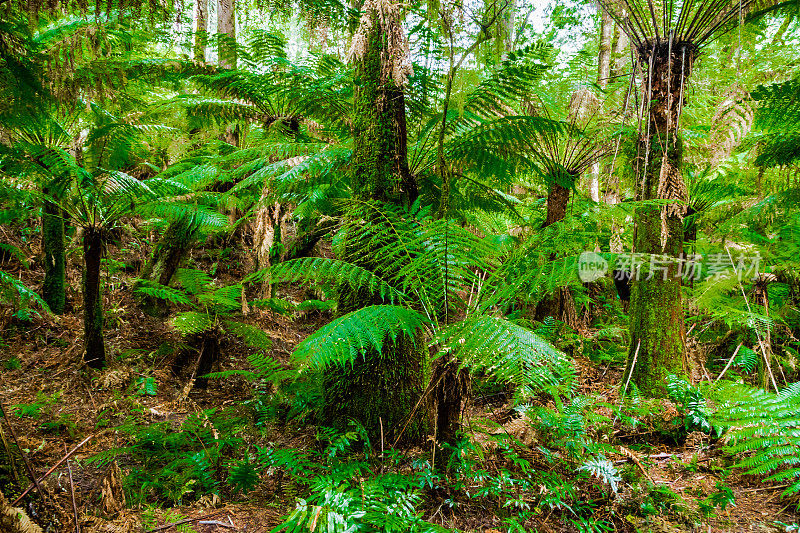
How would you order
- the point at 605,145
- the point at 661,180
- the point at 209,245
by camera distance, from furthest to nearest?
1. the point at 209,245
2. the point at 605,145
3. the point at 661,180

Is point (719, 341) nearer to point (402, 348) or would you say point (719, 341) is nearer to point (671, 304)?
point (671, 304)

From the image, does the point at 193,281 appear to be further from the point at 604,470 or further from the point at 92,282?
the point at 604,470

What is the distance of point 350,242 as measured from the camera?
2.21 m

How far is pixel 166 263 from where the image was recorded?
440 cm

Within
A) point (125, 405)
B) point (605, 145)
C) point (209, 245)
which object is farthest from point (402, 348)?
point (209, 245)

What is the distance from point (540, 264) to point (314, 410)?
62.7 inches

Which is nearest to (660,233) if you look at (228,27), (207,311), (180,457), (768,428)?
(768,428)

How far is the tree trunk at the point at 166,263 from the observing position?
14.3ft

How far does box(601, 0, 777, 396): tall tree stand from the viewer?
2477mm

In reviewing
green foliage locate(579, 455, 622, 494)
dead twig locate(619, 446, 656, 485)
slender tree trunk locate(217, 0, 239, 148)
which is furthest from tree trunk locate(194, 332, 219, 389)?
dead twig locate(619, 446, 656, 485)

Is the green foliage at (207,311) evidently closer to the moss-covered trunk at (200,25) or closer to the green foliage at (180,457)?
the green foliage at (180,457)

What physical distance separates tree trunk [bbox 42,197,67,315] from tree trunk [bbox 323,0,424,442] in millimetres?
3319

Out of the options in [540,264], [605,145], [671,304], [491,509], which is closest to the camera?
[491,509]

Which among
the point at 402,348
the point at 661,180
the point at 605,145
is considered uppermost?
the point at 605,145
